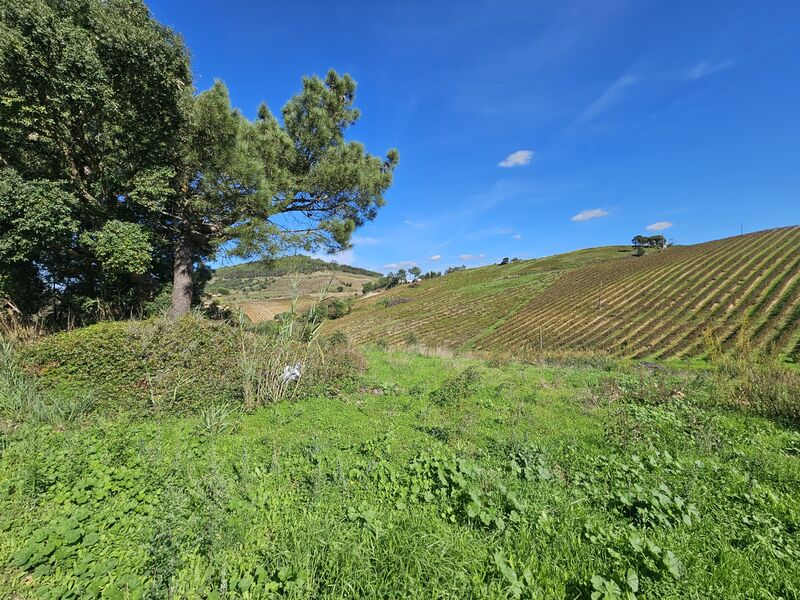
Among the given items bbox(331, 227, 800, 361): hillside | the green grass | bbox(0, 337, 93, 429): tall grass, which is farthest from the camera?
bbox(331, 227, 800, 361): hillside

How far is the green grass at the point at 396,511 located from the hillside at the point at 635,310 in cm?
2078

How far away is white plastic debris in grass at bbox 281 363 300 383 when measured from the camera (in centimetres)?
675

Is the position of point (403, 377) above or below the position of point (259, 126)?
below

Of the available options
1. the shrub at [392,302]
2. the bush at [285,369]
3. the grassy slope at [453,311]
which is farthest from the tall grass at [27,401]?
the shrub at [392,302]

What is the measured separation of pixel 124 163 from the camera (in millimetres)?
8859

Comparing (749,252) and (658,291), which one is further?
(749,252)

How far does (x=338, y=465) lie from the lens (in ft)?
11.9

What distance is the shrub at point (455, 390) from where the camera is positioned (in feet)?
22.0

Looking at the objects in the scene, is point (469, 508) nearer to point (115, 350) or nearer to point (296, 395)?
point (296, 395)

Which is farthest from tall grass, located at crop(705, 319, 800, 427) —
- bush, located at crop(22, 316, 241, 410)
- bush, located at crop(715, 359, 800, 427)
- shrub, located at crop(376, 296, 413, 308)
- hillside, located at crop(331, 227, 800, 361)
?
shrub, located at crop(376, 296, 413, 308)

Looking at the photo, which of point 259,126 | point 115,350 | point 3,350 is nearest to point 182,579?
point 115,350

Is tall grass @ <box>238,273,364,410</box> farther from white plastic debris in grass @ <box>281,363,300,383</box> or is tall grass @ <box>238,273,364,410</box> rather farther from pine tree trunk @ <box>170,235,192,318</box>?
pine tree trunk @ <box>170,235,192,318</box>

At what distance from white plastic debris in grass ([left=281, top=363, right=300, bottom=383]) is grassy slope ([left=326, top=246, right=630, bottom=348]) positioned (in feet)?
78.7

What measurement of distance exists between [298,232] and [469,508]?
1123cm
